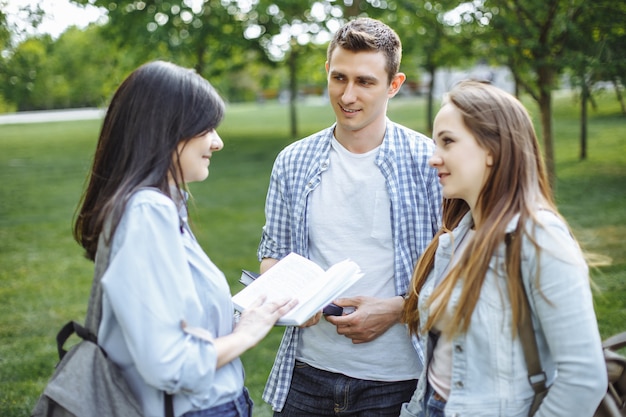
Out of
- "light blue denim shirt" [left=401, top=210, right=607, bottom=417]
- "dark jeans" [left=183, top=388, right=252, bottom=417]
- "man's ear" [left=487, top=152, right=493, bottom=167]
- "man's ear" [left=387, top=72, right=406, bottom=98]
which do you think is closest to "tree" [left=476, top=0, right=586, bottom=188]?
"man's ear" [left=387, top=72, right=406, bottom=98]

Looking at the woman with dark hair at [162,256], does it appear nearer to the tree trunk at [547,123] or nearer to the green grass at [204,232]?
the green grass at [204,232]

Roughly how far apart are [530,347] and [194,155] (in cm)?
111

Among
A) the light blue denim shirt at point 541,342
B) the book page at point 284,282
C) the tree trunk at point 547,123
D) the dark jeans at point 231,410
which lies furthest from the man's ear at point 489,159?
the tree trunk at point 547,123

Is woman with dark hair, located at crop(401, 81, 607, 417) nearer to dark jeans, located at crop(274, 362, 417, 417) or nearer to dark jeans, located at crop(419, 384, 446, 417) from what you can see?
dark jeans, located at crop(419, 384, 446, 417)

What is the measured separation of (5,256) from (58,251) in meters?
0.72

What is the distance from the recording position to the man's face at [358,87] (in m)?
2.82

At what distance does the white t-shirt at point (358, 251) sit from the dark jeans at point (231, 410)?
0.63 m

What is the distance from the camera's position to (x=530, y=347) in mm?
2014

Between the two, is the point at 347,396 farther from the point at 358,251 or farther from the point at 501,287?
the point at 501,287

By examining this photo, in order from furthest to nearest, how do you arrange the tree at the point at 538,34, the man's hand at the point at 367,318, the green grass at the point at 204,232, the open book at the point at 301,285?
1. the tree at the point at 538,34
2. the green grass at the point at 204,232
3. the man's hand at the point at 367,318
4. the open book at the point at 301,285

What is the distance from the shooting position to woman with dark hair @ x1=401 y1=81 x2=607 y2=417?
1.90 metres

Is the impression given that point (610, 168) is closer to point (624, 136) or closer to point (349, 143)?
point (624, 136)

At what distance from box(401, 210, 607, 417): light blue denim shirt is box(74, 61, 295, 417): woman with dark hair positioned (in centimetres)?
61

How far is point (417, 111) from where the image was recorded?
122 feet
